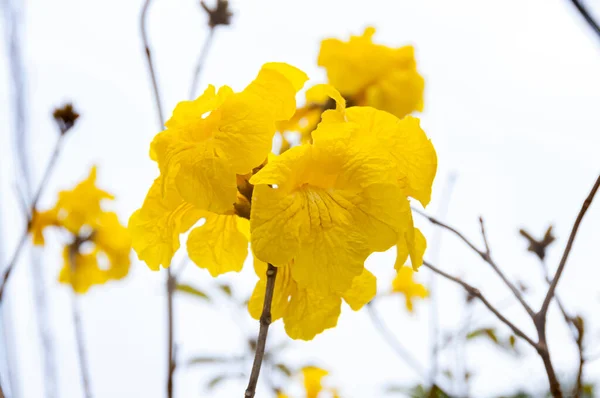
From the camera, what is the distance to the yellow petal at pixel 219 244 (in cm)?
79

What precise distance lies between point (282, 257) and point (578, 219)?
0.41m

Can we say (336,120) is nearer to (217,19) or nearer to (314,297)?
(314,297)

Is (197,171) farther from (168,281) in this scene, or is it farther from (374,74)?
(374,74)

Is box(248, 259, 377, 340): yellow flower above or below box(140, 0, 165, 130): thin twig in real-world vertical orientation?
below

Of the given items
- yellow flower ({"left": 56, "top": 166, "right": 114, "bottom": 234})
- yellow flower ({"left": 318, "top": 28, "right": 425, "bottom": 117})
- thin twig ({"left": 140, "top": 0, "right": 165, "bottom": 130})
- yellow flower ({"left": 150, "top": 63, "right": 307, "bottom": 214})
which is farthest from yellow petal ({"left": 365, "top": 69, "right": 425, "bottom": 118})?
yellow flower ({"left": 56, "top": 166, "right": 114, "bottom": 234})

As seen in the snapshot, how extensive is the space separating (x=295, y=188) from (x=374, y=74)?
34.6 inches

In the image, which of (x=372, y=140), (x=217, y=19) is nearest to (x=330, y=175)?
(x=372, y=140)

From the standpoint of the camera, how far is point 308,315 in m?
0.73

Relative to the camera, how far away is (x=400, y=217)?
0.61 metres

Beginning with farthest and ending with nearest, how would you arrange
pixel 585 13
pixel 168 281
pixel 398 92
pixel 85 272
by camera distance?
pixel 85 272 < pixel 398 92 < pixel 168 281 < pixel 585 13

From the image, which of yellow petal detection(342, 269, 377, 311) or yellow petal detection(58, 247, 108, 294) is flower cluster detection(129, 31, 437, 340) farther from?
yellow petal detection(58, 247, 108, 294)

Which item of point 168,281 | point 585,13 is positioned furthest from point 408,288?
point 585,13

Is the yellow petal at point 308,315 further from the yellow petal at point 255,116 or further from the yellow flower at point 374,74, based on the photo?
the yellow flower at point 374,74

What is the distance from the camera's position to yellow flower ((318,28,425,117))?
4.67 ft
